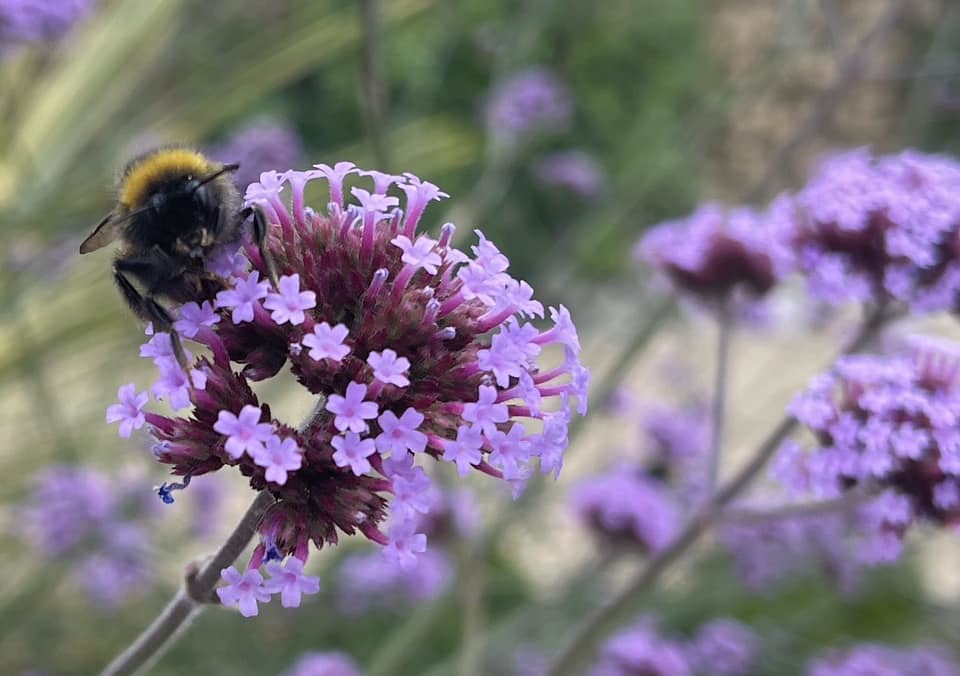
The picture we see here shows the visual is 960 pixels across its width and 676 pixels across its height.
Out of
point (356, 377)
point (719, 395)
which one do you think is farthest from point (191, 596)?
point (719, 395)

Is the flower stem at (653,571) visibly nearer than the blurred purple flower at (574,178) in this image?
Yes

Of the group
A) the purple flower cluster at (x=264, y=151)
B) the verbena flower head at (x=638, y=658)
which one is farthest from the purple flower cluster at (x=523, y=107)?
the verbena flower head at (x=638, y=658)

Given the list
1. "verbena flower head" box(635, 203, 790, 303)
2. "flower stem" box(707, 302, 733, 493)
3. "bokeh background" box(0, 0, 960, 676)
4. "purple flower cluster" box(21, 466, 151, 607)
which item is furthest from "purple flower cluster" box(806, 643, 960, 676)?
"purple flower cluster" box(21, 466, 151, 607)

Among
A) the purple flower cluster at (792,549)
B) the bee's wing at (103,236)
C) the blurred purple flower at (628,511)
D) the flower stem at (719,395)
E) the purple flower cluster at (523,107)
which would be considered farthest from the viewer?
the purple flower cluster at (523,107)

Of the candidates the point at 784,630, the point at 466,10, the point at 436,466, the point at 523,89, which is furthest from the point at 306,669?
the point at 466,10

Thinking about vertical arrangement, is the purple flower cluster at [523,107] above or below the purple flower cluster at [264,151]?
below

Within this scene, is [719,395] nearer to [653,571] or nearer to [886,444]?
[653,571]

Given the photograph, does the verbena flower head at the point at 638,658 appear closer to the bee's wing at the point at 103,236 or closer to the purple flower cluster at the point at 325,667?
the purple flower cluster at the point at 325,667
